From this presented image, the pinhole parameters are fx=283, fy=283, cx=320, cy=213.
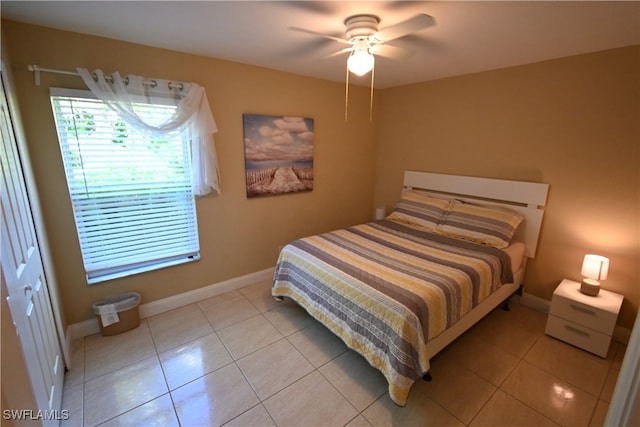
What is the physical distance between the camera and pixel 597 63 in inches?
86.2

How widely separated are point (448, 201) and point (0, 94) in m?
3.49

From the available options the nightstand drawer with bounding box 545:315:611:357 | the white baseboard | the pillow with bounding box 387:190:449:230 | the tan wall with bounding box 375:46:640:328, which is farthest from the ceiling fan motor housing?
the nightstand drawer with bounding box 545:315:611:357

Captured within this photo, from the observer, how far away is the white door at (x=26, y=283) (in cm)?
121

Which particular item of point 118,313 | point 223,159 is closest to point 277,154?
point 223,159

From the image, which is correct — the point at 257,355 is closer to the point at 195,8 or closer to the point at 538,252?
the point at 195,8

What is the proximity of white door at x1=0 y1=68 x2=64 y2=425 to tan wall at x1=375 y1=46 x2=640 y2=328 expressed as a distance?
11.4ft

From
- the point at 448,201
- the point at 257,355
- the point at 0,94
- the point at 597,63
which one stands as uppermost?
the point at 597,63

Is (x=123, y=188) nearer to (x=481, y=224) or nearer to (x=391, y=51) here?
(x=391, y=51)

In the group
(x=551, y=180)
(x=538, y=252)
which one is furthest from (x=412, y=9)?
(x=538, y=252)

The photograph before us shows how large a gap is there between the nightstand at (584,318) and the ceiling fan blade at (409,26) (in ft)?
7.43

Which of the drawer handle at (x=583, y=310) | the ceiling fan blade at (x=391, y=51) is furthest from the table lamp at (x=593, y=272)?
the ceiling fan blade at (x=391, y=51)

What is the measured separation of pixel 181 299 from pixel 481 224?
9.63 ft

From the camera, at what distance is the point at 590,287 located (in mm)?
2225

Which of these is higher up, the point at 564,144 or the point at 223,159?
the point at 564,144
